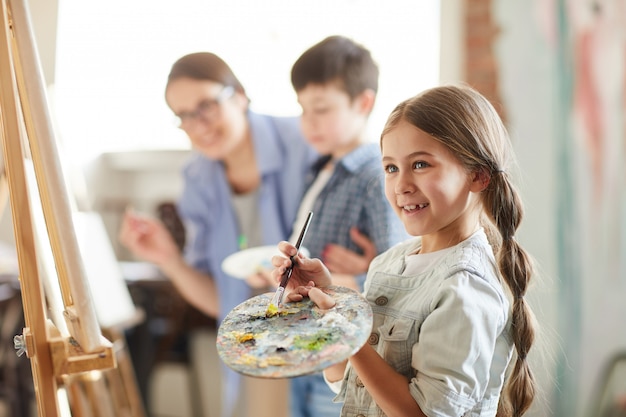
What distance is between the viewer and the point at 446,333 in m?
0.85

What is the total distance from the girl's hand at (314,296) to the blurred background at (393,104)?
1.01 meters

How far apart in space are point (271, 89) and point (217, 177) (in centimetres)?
84

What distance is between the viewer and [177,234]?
10.1 ft

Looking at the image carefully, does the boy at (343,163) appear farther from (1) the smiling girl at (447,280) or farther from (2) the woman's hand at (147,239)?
(2) the woman's hand at (147,239)

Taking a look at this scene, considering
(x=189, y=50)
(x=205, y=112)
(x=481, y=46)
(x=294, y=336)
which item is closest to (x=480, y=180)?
(x=294, y=336)

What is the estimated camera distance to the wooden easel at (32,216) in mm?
1001

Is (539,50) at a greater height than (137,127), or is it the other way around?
(539,50)

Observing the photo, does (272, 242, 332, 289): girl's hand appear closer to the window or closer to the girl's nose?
the girl's nose

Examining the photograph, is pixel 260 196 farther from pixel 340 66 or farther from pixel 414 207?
pixel 414 207

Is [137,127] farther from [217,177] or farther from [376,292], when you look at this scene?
[376,292]

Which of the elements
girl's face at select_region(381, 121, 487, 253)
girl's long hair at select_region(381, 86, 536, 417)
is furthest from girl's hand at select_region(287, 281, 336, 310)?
girl's long hair at select_region(381, 86, 536, 417)

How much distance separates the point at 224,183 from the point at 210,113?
0.26m

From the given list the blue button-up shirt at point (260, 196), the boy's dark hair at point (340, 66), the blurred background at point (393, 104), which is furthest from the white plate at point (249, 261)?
the blurred background at point (393, 104)

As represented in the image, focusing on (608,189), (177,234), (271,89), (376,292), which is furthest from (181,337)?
(376,292)
